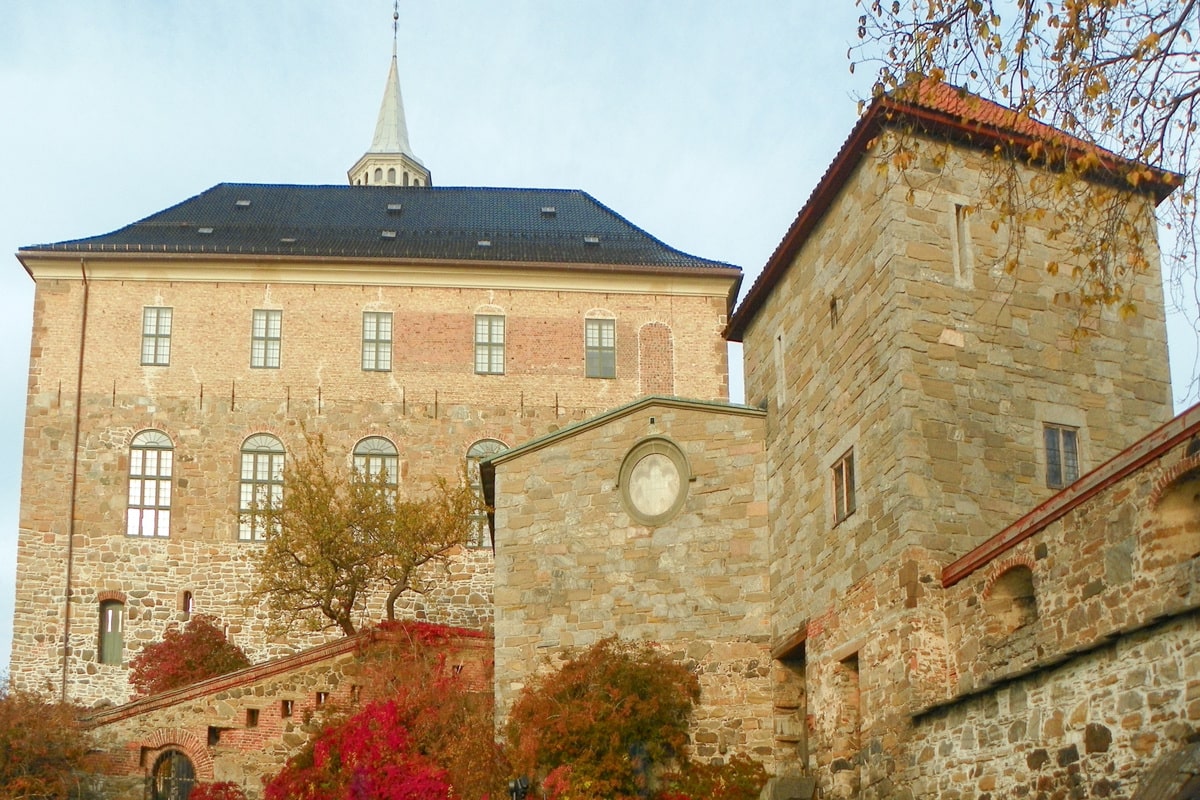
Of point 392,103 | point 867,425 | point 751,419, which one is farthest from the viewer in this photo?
point 392,103

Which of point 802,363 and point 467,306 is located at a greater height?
point 467,306

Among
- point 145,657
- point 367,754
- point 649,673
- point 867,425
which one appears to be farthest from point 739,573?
point 145,657

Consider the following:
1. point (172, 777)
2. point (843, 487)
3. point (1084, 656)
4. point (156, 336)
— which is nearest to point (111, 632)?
point (156, 336)

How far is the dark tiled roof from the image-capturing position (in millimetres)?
39625

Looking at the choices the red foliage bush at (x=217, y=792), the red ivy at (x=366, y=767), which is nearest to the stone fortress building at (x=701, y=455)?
the red foliage bush at (x=217, y=792)

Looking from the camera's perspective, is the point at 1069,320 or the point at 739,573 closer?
the point at 1069,320

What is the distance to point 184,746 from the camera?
81.6 feet

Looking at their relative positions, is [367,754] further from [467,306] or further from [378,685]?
[467,306]

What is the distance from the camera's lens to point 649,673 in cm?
2152

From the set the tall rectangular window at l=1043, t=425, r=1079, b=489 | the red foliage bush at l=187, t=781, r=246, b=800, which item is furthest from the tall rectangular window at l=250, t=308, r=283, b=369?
the tall rectangular window at l=1043, t=425, r=1079, b=489

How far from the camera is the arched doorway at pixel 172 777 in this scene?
972 inches

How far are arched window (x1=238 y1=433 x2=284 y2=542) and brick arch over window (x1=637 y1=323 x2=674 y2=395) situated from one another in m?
8.25

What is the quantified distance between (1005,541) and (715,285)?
24.2m

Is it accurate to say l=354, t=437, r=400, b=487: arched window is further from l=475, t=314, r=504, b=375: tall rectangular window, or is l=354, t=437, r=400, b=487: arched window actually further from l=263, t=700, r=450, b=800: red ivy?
l=263, t=700, r=450, b=800: red ivy
